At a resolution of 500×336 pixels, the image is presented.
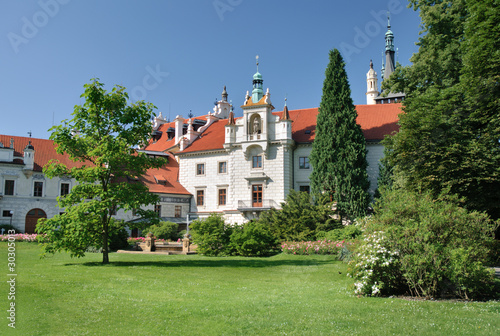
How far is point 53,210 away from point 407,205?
129 feet

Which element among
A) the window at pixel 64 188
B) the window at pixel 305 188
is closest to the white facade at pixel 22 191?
the window at pixel 64 188

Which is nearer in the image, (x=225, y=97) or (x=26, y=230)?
(x=26, y=230)

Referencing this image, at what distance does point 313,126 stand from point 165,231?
1815cm

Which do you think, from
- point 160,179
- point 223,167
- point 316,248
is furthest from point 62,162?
point 316,248

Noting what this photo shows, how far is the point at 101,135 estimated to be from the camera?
2008 cm

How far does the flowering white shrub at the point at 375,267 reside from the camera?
12.1m

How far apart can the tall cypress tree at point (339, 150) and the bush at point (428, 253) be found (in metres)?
22.5

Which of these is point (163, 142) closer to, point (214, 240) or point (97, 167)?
point (214, 240)

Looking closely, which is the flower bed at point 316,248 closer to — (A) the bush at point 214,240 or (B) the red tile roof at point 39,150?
(A) the bush at point 214,240

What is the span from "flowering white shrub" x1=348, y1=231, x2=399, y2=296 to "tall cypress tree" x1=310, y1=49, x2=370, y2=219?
75.8 feet

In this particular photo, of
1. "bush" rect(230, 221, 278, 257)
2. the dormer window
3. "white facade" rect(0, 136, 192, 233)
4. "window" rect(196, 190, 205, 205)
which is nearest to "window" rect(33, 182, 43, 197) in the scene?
"white facade" rect(0, 136, 192, 233)

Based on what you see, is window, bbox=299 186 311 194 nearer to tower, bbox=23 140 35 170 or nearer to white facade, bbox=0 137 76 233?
white facade, bbox=0 137 76 233

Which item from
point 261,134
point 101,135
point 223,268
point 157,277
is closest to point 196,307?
point 157,277

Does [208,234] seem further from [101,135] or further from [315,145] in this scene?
[315,145]
